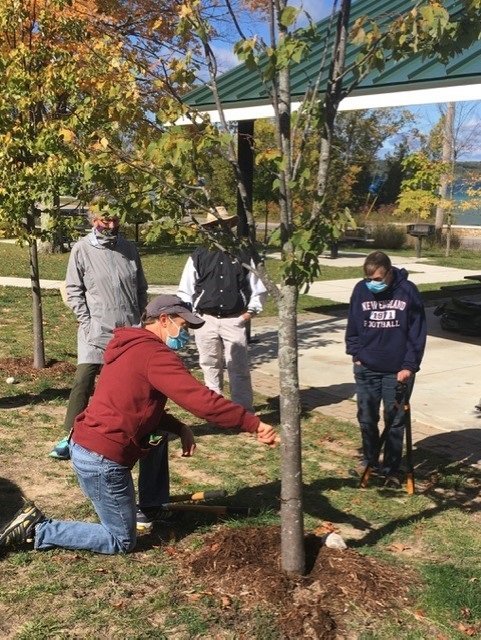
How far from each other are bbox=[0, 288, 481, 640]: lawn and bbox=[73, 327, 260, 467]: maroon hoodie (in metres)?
0.67

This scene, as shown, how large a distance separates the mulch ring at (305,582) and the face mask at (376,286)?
177cm

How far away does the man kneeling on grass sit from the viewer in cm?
350

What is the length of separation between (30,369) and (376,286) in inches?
174

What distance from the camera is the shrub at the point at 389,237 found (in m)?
29.0

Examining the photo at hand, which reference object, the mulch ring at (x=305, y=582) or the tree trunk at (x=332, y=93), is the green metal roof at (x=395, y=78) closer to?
the tree trunk at (x=332, y=93)

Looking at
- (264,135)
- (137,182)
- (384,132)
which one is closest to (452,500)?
(137,182)

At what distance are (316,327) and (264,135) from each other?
10567 mm

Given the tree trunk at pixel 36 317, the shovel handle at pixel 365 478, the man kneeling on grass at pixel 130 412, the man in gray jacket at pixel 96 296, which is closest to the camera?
the man kneeling on grass at pixel 130 412

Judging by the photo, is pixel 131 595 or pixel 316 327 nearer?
pixel 131 595

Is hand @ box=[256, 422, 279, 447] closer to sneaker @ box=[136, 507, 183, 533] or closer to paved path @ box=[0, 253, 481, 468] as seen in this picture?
sneaker @ box=[136, 507, 183, 533]

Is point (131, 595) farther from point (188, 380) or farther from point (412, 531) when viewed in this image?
point (412, 531)

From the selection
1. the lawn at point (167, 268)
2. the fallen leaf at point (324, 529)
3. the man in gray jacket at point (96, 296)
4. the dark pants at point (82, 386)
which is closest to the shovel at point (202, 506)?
the fallen leaf at point (324, 529)

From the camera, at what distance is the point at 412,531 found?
456 centimetres

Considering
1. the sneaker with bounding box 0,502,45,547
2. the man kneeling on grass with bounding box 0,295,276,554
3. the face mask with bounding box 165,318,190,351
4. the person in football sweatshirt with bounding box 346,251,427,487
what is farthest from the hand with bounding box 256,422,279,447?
the person in football sweatshirt with bounding box 346,251,427,487
